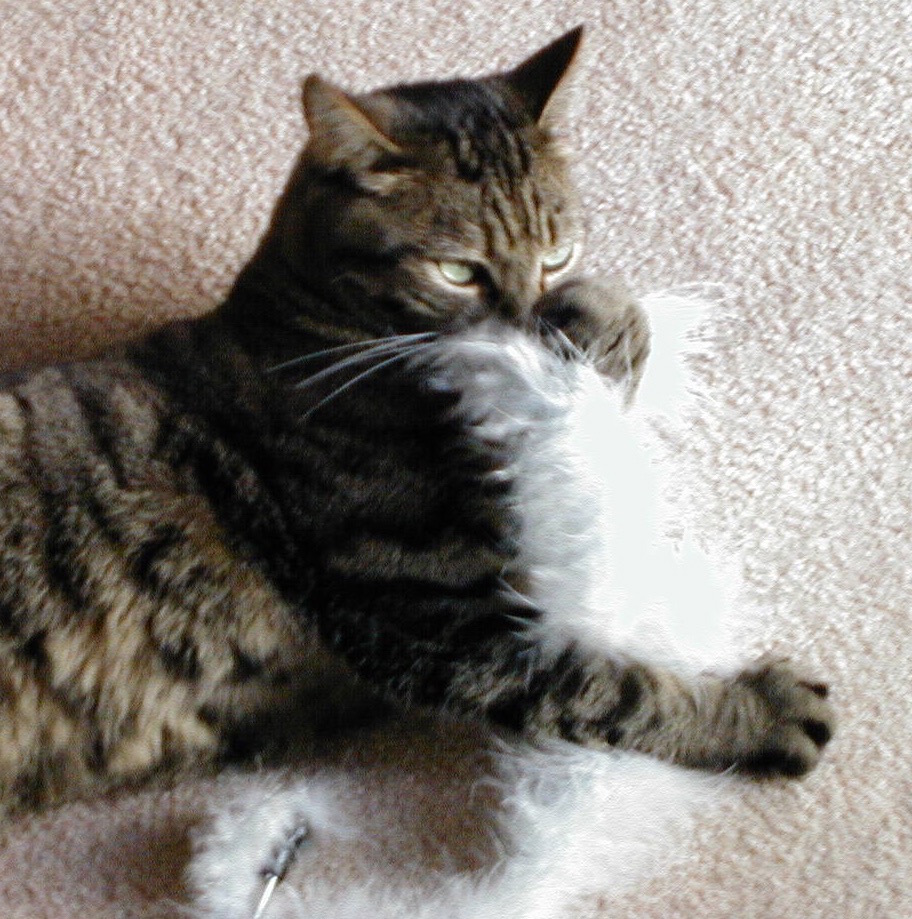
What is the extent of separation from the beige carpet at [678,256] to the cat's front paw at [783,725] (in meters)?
0.08

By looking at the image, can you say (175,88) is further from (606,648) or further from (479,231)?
(606,648)

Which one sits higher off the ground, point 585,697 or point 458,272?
point 458,272

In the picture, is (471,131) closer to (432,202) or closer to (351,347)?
(432,202)

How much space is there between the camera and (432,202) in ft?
2.78

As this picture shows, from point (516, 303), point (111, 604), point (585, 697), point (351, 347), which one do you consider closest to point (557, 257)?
point (516, 303)

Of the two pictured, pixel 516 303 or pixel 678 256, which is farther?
pixel 678 256

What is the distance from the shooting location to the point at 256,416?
87 cm

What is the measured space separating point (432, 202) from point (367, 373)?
15cm

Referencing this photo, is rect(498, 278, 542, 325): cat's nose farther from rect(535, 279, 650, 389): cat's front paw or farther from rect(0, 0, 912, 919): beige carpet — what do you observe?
rect(0, 0, 912, 919): beige carpet

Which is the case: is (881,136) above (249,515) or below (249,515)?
above

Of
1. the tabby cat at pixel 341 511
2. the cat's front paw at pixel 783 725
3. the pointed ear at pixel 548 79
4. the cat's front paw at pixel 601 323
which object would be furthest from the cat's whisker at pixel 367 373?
the cat's front paw at pixel 783 725

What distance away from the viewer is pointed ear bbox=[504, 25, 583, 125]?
88 cm

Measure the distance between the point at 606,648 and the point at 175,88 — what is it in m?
0.77

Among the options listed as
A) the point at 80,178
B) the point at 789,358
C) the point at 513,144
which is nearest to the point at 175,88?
the point at 80,178
